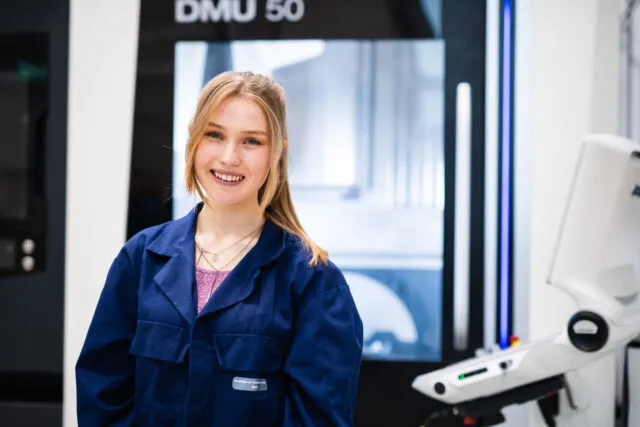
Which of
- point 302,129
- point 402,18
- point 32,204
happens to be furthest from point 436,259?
point 32,204

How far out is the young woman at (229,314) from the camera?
4.11ft

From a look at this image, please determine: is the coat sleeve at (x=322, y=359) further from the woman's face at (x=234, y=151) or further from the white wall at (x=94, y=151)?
the white wall at (x=94, y=151)

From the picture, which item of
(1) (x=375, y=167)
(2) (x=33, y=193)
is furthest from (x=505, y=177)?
(2) (x=33, y=193)

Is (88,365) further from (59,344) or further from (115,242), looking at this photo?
(59,344)

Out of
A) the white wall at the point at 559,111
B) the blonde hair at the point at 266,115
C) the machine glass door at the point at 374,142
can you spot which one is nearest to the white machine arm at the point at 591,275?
the white wall at the point at 559,111

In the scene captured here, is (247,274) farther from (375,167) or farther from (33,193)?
(33,193)

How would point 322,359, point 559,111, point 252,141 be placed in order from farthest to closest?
1. point 559,111
2. point 252,141
3. point 322,359

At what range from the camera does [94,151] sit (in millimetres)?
2262

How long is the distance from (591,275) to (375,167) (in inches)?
32.0

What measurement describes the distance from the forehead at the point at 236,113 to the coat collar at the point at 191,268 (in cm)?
23

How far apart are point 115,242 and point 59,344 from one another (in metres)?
0.54

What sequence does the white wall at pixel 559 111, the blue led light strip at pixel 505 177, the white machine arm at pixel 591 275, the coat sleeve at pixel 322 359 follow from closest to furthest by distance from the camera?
the coat sleeve at pixel 322 359 < the white machine arm at pixel 591 275 < the white wall at pixel 559 111 < the blue led light strip at pixel 505 177

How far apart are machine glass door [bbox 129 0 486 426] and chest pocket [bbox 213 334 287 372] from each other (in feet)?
3.40

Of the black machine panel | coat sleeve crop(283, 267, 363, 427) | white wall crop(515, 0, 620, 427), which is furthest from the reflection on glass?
coat sleeve crop(283, 267, 363, 427)
